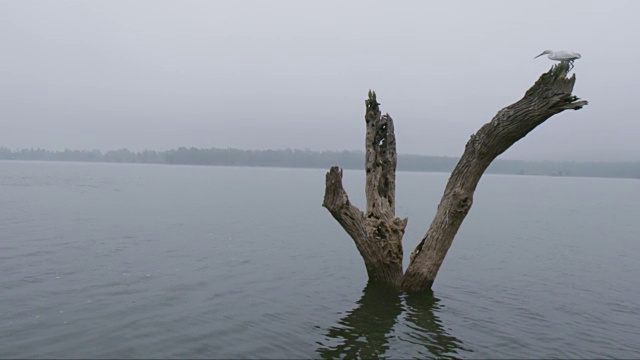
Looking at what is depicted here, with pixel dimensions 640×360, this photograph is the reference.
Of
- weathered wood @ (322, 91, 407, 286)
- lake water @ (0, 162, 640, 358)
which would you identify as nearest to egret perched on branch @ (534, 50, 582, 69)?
weathered wood @ (322, 91, 407, 286)

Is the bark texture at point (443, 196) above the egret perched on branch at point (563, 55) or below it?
below

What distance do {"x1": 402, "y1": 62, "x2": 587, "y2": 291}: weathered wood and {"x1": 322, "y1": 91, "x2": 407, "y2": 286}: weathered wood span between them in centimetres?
67

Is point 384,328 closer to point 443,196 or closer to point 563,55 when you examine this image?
point 443,196

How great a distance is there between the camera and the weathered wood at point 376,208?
41.0 feet

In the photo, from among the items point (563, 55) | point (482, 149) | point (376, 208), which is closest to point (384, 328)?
point (376, 208)

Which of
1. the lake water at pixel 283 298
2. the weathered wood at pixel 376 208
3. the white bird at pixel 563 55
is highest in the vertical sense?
the white bird at pixel 563 55

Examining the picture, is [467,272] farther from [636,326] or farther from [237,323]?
[237,323]

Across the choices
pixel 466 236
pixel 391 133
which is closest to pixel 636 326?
pixel 391 133

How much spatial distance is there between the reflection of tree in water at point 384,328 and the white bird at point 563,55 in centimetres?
631

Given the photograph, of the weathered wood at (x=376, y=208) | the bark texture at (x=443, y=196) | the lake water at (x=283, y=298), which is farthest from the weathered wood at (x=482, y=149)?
the lake water at (x=283, y=298)

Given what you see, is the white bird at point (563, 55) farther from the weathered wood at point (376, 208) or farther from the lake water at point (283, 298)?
the lake water at point (283, 298)

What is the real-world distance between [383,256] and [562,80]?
617cm

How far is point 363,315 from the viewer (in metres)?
11.5

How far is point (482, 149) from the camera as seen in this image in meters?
11.1
